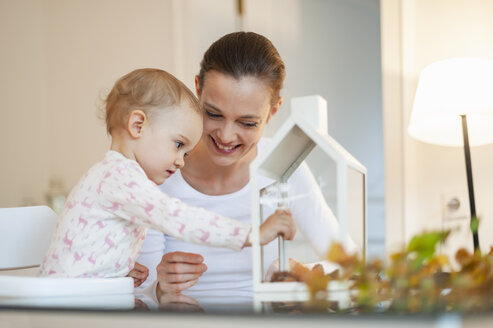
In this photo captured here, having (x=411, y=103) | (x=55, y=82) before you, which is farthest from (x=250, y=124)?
(x=55, y=82)

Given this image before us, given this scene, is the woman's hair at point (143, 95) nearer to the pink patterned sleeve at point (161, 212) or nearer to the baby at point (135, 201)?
the baby at point (135, 201)

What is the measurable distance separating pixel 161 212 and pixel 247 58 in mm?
581

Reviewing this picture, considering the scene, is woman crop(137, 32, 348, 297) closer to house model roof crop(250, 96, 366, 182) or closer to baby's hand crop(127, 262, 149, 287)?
baby's hand crop(127, 262, 149, 287)

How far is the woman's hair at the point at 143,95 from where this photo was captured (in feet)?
3.85

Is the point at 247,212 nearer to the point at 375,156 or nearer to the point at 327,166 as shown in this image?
the point at 327,166

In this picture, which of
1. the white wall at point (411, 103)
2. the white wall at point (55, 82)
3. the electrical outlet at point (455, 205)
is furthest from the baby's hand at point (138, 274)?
the white wall at point (55, 82)

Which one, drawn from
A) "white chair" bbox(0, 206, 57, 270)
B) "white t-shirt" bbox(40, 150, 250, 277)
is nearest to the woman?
"white t-shirt" bbox(40, 150, 250, 277)

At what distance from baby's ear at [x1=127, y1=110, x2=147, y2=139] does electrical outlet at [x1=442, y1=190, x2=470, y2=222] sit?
4.77 feet

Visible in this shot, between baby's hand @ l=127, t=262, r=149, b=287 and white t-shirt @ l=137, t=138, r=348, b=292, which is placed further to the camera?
baby's hand @ l=127, t=262, r=149, b=287

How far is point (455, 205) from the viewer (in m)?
2.19

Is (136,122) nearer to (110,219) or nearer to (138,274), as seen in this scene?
(110,219)

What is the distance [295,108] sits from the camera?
2.73ft

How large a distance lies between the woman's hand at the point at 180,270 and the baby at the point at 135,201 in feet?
Result: 0.28

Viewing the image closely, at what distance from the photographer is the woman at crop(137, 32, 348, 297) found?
4.21 ft
